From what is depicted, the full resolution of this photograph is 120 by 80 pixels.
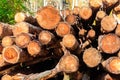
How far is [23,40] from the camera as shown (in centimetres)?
353

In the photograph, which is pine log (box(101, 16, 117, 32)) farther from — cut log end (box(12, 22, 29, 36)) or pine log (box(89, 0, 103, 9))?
cut log end (box(12, 22, 29, 36))

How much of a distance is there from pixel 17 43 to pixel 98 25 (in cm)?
91

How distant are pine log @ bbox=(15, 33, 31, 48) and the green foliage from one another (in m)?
2.67

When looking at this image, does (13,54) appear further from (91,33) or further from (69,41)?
(91,33)

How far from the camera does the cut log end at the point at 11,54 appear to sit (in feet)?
11.6

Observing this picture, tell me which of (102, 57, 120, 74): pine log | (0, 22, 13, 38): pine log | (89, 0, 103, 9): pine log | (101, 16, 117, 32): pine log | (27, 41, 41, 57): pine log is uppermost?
(89, 0, 103, 9): pine log

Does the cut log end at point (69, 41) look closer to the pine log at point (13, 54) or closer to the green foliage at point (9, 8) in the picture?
the pine log at point (13, 54)

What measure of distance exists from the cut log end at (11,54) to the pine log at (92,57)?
68 centimetres

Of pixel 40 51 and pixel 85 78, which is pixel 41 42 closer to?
pixel 40 51

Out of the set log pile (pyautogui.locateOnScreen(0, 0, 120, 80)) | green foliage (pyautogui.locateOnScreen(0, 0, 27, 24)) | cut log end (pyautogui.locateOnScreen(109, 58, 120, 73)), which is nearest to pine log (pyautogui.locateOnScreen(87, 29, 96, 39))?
log pile (pyautogui.locateOnScreen(0, 0, 120, 80))

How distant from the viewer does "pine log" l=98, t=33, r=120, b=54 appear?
3.34m

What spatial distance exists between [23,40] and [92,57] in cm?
72

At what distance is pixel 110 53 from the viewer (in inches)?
133

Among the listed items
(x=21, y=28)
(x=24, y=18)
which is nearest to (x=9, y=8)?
(x=24, y=18)
